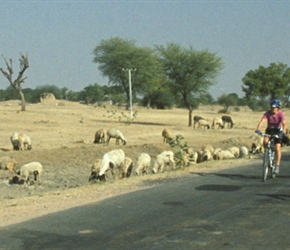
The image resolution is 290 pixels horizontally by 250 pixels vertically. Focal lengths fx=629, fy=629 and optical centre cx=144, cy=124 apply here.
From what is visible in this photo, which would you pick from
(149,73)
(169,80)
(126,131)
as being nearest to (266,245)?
(126,131)

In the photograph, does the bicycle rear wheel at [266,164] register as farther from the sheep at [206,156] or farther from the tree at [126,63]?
the tree at [126,63]

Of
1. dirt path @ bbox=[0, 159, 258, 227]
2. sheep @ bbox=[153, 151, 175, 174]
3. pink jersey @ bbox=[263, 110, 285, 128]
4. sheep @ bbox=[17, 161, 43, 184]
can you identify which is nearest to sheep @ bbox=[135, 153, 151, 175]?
sheep @ bbox=[153, 151, 175, 174]

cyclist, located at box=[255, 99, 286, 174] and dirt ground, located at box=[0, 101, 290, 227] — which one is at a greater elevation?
cyclist, located at box=[255, 99, 286, 174]

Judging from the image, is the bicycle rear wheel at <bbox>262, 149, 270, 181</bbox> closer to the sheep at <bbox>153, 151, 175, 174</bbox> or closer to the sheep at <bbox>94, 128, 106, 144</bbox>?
the sheep at <bbox>153, 151, 175, 174</bbox>

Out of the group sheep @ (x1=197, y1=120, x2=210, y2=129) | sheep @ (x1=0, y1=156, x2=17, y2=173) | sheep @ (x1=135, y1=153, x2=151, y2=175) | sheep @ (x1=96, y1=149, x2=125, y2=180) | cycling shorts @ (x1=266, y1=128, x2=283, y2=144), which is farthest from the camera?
sheep @ (x1=197, y1=120, x2=210, y2=129)

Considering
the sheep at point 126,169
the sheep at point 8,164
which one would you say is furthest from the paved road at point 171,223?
the sheep at point 8,164

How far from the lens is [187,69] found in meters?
53.9

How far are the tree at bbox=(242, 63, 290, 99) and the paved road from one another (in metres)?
73.2

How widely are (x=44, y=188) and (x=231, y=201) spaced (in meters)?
9.07

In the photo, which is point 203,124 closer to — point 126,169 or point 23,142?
point 23,142

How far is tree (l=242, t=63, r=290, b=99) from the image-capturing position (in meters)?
84.9

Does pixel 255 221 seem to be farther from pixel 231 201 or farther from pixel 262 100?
pixel 262 100

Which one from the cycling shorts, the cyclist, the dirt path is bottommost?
the dirt path

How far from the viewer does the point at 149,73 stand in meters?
75.6
